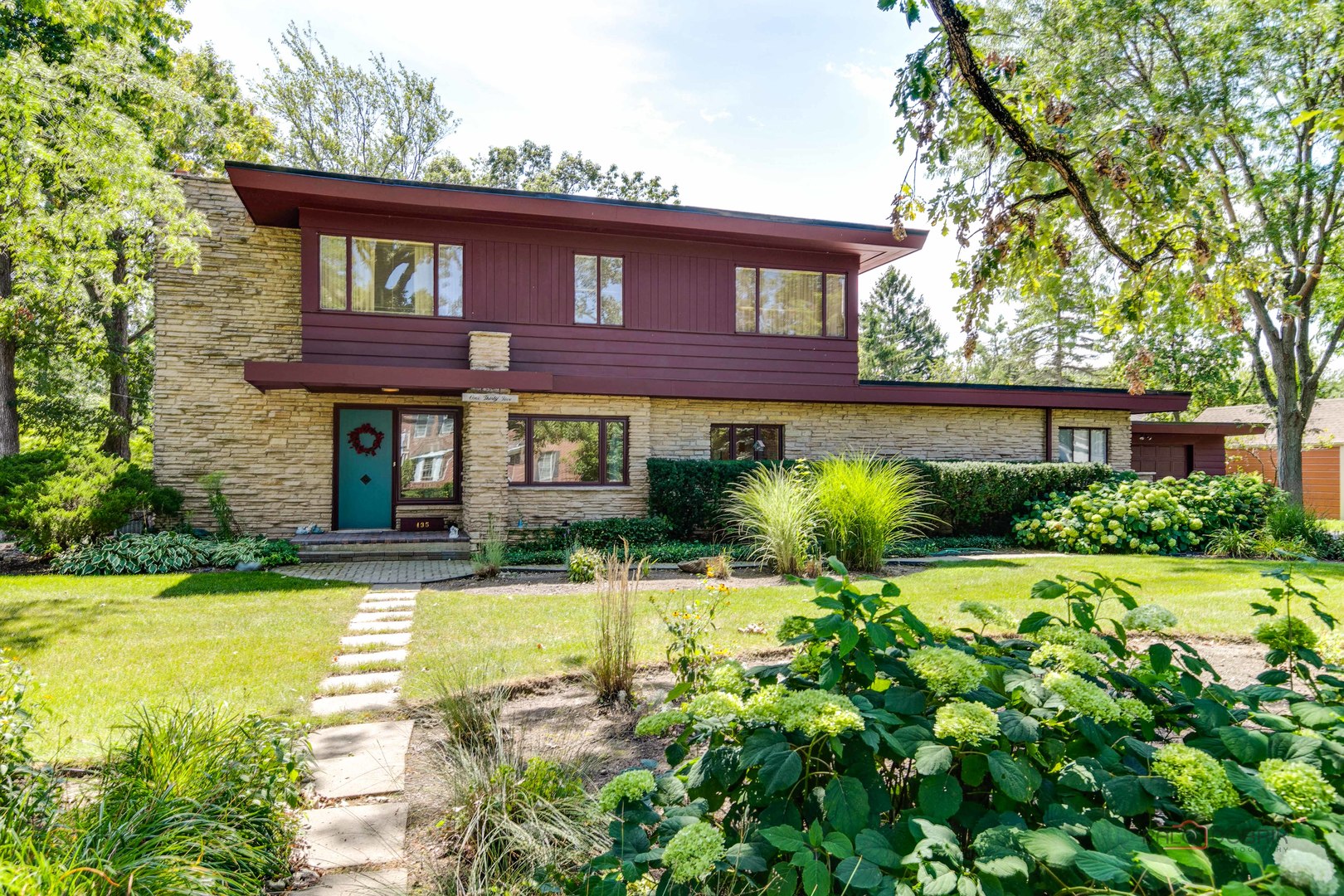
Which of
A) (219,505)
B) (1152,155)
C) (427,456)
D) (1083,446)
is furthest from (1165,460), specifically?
(219,505)

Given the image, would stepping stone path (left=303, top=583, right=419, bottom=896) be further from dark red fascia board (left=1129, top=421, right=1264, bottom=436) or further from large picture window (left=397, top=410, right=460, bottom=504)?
dark red fascia board (left=1129, top=421, right=1264, bottom=436)

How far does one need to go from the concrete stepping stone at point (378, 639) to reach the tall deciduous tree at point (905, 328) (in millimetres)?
30806

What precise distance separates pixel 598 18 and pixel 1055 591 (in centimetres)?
413

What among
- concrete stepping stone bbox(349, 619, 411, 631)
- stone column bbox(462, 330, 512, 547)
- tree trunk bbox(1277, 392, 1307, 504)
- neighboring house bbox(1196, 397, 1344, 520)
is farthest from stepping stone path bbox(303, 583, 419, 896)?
neighboring house bbox(1196, 397, 1344, 520)

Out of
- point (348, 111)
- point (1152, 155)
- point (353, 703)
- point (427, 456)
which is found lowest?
point (353, 703)

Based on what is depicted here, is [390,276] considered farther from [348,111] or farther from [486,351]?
[348,111]

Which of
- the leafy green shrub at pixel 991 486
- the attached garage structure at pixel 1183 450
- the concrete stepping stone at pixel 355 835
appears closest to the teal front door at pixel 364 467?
the leafy green shrub at pixel 991 486

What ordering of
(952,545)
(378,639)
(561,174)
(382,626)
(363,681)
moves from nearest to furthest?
1. (363,681)
2. (378,639)
3. (382,626)
4. (952,545)
5. (561,174)

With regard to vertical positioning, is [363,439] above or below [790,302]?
below

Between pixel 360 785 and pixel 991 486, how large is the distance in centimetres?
1125

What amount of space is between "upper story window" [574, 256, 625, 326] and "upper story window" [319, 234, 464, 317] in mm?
1895

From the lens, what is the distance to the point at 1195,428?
57.6 ft

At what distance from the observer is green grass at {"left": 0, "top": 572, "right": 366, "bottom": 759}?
3.94m

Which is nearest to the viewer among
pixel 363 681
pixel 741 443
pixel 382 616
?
pixel 363 681
